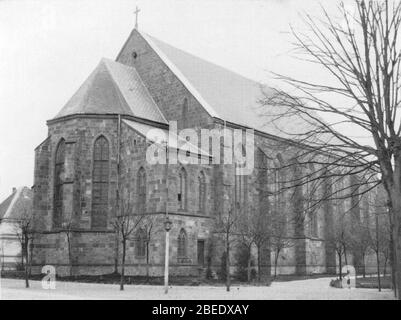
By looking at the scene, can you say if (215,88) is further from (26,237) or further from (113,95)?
(26,237)

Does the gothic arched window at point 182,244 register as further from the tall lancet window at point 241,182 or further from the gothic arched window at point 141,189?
the tall lancet window at point 241,182

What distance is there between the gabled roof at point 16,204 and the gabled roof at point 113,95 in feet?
70.2

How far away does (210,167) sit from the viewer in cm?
3378

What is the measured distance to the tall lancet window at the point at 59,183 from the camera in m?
32.9

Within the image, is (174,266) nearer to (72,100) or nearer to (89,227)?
(89,227)

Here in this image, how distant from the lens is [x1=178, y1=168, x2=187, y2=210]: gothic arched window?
31.3m

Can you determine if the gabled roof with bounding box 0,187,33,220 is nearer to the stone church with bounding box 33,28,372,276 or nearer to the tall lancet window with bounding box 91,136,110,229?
the stone church with bounding box 33,28,372,276

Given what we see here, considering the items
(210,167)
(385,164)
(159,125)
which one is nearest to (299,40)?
(385,164)

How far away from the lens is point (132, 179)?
31.8 metres

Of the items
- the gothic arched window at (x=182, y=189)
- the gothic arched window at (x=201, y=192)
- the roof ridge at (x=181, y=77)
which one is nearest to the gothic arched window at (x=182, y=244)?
the gothic arched window at (x=182, y=189)

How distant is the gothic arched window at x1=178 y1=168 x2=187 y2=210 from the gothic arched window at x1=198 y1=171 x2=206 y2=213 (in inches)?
57.3

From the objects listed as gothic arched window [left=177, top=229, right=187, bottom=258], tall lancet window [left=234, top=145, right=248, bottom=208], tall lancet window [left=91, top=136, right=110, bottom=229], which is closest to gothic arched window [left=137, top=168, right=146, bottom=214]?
tall lancet window [left=91, top=136, right=110, bottom=229]

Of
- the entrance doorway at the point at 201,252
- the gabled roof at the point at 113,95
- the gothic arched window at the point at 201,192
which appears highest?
the gabled roof at the point at 113,95

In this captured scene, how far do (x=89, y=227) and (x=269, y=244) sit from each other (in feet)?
37.7
